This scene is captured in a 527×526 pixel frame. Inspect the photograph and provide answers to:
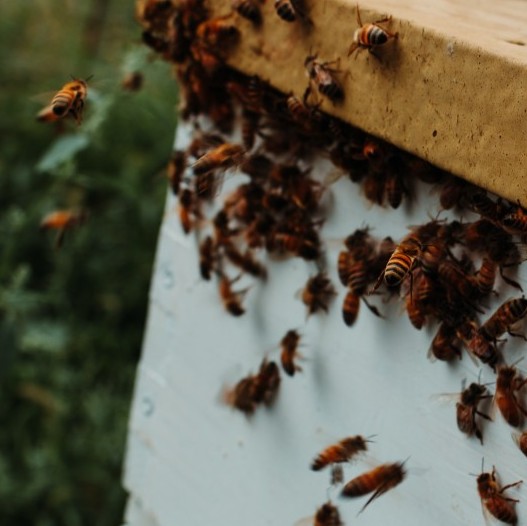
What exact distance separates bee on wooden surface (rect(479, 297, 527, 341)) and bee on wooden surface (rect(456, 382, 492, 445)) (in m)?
0.10

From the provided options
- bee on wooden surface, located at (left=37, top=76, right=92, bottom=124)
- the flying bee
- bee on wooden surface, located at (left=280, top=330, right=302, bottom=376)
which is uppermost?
bee on wooden surface, located at (left=37, top=76, right=92, bottom=124)

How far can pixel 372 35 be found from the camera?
1596 mm

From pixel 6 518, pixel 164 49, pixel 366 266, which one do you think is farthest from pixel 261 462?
pixel 6 518

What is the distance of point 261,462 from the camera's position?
2254mm

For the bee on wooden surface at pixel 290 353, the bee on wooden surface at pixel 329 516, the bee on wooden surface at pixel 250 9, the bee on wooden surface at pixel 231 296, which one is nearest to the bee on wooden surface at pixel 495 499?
the bee on wooden surface at pixel 329 516

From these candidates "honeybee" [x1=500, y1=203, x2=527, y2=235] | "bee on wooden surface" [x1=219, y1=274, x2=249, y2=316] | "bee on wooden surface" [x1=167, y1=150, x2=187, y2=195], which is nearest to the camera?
"honeybee" [x1=500, y1=203, x2=527, y2=235]

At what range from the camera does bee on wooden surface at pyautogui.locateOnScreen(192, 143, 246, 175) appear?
2.01 m

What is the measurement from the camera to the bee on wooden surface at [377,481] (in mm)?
1795

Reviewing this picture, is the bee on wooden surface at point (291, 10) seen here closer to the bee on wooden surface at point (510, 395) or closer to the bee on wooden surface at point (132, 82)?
the bee on wooden surface at point (510, 395)

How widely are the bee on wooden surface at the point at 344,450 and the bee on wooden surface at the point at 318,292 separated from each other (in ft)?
0.90

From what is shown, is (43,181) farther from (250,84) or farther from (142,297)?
(250,84)

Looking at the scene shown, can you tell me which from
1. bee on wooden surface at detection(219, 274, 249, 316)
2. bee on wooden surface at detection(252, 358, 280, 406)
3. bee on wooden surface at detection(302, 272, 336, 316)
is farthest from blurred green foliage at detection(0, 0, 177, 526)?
bee on wooden surface at detection(302, 272, 336, 316)

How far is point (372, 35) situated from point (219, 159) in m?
0.54

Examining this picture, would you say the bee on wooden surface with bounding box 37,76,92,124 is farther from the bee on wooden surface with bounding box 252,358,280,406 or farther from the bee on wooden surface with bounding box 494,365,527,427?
the bee on wooden surface with bounding box 494,365,527,427
